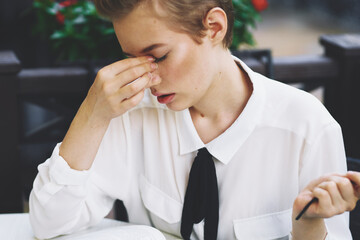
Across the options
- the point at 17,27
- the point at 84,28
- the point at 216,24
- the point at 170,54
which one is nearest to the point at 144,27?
the point at 170,54

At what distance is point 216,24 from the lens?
158cm

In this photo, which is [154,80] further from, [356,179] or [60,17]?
[60,17]

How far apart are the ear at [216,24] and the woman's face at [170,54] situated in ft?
0.07

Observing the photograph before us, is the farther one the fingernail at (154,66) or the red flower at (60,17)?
the red flower at (60,17)

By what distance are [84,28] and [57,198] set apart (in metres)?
1.47

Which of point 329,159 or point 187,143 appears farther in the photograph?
point 187,143

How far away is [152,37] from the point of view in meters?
1.50

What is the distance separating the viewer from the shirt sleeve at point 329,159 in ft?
5.28

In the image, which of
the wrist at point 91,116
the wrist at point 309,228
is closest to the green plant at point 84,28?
the wrist at point 91,116

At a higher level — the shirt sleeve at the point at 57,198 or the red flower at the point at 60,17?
the red flower at the point at 60,17

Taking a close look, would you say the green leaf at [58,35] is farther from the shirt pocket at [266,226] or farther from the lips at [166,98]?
the shirt pocket at [266,226]

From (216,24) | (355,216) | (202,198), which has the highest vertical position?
(216,24)

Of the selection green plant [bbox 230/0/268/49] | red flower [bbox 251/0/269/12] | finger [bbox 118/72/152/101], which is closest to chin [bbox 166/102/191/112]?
finger [bbox 118/72/152/101]

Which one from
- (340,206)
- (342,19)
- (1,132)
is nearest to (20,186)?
(1,132)
